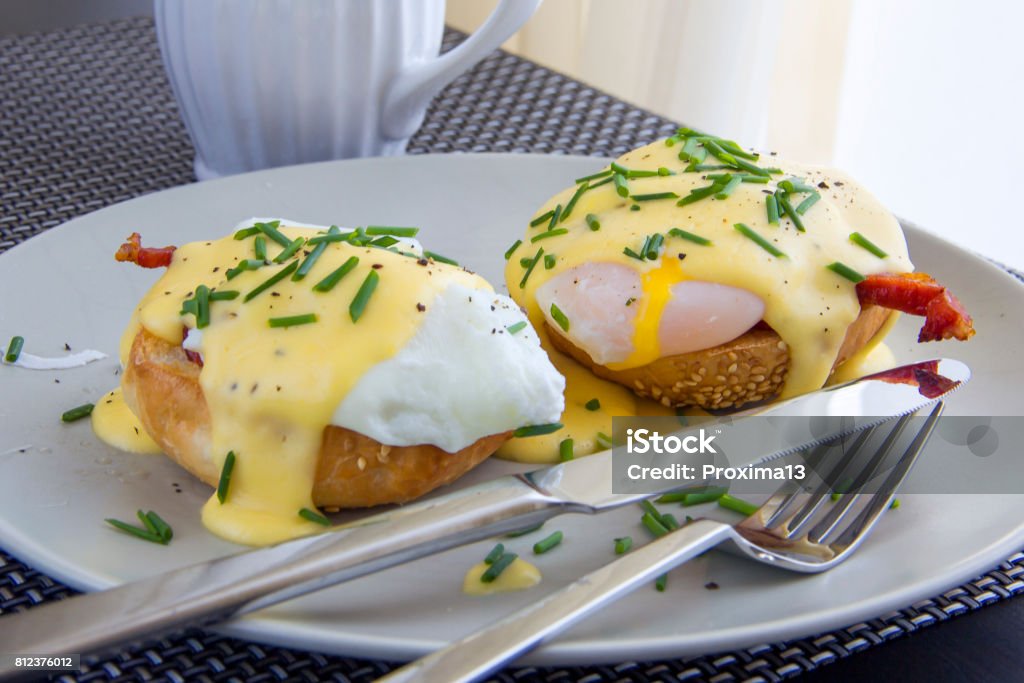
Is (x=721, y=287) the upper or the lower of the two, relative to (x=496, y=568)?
upper

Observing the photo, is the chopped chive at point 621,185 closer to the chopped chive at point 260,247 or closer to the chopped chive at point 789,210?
the chopped chive at point 789,210

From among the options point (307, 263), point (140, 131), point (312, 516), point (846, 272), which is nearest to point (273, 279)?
point (307, 263)

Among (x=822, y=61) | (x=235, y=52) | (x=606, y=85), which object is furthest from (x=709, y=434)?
(x=606, y=85)

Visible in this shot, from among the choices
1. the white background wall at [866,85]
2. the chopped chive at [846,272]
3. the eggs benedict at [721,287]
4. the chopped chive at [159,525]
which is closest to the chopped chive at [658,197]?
the eggs benedict at [721,287]

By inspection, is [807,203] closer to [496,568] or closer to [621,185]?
[621,185]

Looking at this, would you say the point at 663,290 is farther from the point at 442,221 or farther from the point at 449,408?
the point at 442,221

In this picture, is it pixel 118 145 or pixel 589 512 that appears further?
pixel 118 145

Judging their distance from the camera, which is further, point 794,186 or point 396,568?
point 794,186

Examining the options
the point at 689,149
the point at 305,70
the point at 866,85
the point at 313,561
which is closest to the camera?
the point at 313,561
